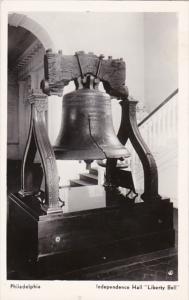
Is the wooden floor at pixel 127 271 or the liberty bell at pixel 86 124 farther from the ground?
the liberty bell at pixel 86 124

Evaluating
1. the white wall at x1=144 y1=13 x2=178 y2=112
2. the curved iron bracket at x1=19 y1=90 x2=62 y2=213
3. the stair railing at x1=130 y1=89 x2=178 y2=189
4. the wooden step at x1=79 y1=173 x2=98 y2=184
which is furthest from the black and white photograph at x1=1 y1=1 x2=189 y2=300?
the white wall at x1=144 y1=13 x2=178 y2=112

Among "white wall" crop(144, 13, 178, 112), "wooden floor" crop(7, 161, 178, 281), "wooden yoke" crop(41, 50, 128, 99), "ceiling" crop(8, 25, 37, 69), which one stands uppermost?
"ceiling" crop(8, 25, 37, 69)

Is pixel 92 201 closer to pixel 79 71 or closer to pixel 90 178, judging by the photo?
pixel 79 71

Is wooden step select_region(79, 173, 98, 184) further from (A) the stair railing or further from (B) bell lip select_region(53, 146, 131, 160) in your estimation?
(B) bell lip select_region(53, 146, 131, 160)

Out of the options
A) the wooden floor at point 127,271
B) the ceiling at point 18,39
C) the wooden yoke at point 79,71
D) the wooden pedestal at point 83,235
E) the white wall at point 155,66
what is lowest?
the wooden floor at point 127,271

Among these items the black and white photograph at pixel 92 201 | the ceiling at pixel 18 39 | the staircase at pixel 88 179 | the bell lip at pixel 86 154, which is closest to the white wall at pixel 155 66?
the staircase at pixel 88 179

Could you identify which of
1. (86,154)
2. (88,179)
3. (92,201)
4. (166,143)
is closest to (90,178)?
(88,179)

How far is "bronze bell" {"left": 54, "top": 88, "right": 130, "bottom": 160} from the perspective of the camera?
1.62m

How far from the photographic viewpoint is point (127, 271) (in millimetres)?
1464

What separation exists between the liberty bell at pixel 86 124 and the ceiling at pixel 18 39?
3.85 meters

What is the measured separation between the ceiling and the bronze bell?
12.7ft

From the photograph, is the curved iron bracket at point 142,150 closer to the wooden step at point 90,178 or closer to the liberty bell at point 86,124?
the liberty bell at point 86,124

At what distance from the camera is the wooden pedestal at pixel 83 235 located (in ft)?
4.51
